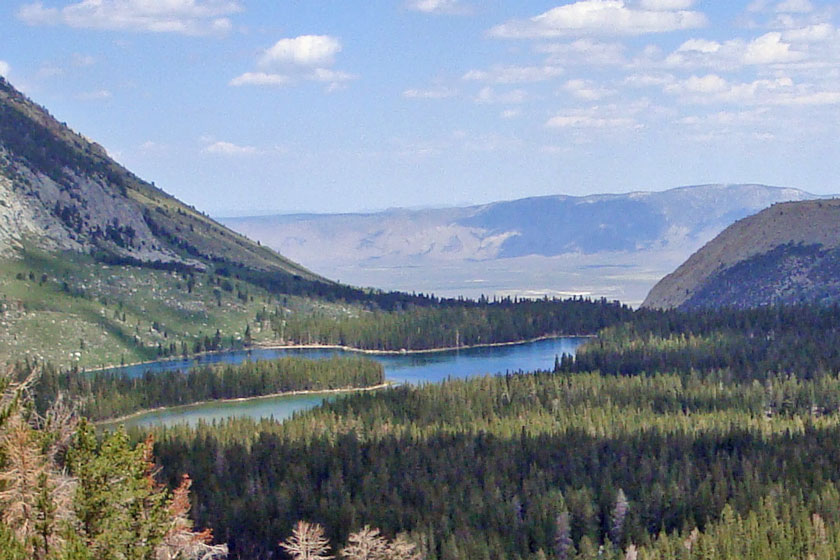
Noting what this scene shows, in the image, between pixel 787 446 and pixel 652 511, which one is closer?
pixel 652 511

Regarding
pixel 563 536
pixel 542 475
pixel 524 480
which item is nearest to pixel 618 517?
pixel 563 536

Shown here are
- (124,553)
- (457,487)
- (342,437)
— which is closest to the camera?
(124,553)

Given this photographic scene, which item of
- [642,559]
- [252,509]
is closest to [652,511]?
[642,559]

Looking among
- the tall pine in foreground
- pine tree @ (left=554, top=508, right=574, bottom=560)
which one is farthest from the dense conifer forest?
the tall pine in foreground

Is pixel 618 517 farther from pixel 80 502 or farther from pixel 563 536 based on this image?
pixel 80 502

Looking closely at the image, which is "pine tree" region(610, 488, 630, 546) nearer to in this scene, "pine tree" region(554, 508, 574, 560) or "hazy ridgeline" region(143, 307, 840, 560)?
"hazy ridgeline" region(143, 307, 840, 560)

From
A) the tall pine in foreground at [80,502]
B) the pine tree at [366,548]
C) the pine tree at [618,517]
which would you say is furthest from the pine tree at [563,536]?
the tall pine in foreground at [80,502]

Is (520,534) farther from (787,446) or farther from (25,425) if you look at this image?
(25,425)

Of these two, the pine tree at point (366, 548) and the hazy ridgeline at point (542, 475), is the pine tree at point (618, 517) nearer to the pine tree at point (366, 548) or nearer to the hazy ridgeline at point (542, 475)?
the hazy ridgeline at point (542, 475)
